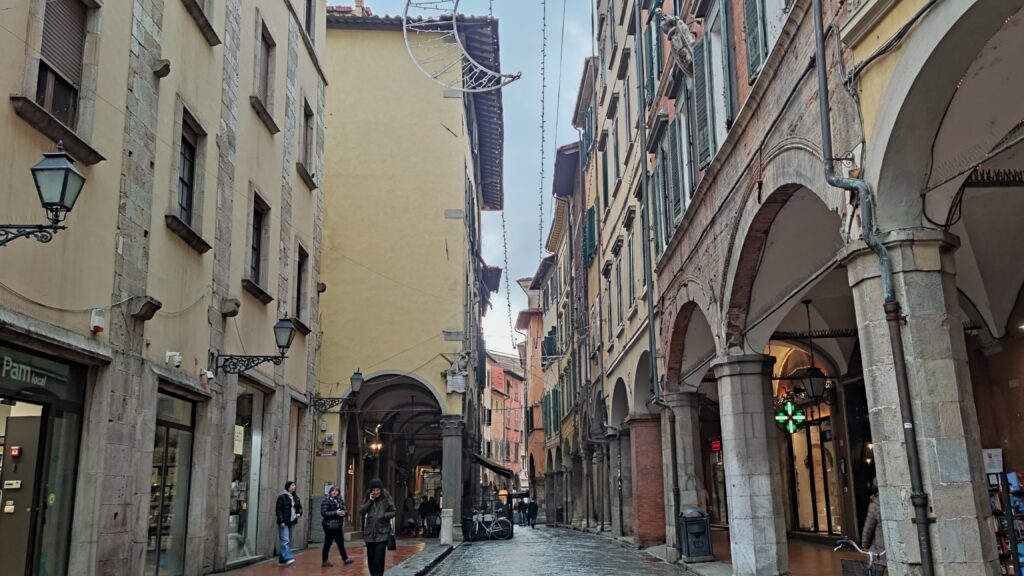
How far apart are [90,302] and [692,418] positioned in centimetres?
1113

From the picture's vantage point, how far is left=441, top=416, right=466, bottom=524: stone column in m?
24.1

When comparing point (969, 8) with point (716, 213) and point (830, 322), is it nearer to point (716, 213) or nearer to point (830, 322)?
point (716, 213)

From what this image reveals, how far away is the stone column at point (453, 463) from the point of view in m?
24.1

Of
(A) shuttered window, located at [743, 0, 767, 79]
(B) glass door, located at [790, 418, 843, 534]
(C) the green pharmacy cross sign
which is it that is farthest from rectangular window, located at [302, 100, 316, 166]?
(B) glass door, located at [790, 418, 843, 534]

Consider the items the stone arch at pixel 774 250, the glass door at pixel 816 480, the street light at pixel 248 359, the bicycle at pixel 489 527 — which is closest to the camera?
the stone arch at pixel 774 250

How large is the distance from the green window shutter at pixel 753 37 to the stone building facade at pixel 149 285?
7143 mm

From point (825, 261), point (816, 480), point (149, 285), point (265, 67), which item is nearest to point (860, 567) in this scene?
point (825, 261)

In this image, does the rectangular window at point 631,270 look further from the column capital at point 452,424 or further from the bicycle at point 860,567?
the bicycle at point 860,567

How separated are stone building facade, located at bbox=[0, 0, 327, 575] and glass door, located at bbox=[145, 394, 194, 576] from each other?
40 millimetres

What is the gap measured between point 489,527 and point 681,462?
10.1 meters

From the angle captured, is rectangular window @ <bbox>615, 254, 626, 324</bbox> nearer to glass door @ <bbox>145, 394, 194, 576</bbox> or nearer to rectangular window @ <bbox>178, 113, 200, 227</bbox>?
rectangular window @ <bbox>178, 113, 200, 227</bbox>

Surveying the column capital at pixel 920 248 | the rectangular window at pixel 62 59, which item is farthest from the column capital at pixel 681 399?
the rectangular window at pixel 62 59

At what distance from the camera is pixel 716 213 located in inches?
509

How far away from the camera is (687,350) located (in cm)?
1708
